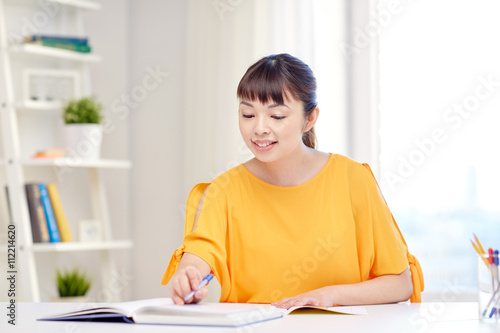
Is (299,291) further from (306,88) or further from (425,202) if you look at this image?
(425,202)

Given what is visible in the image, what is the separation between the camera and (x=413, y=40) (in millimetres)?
2762

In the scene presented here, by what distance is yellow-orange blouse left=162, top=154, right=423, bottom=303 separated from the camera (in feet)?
5.46

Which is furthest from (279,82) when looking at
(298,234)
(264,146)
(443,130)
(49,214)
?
(49,214)

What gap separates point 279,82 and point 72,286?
1.80 metres

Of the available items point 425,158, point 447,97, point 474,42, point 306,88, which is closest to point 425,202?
point 425,158

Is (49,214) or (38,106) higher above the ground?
(38,106)

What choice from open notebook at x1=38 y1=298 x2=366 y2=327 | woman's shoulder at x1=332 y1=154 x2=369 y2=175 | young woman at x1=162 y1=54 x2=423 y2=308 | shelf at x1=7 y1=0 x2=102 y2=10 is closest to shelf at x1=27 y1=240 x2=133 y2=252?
shelf at x1=7 y1=0 x2=102 y2=10

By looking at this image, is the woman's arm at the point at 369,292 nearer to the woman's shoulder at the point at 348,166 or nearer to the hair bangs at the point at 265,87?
the woman's shoulder at the point at 348,166

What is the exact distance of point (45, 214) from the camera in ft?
9.30

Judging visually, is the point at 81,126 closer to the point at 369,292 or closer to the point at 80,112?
the point at 80,112

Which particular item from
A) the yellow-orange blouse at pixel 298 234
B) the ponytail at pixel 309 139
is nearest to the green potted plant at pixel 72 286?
the yellow-orange blouse at pixel 298 234

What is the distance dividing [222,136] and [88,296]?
1046 millimetres

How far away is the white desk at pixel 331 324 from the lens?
1065 mm

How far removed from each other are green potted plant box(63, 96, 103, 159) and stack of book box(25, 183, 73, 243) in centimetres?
20
